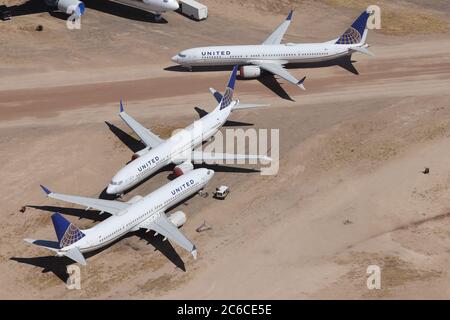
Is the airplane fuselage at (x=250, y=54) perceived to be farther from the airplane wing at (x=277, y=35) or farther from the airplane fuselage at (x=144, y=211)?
the airplane fuselage at (x=144, y=211)

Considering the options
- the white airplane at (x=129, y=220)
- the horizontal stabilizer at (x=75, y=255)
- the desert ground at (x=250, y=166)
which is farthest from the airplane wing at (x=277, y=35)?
the horizontal stabilizer at (x=75, y=255)

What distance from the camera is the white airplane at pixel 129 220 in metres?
69.1

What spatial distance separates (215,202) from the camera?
8312cm

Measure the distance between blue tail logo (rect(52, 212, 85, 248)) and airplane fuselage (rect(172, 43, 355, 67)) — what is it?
47.3 metres

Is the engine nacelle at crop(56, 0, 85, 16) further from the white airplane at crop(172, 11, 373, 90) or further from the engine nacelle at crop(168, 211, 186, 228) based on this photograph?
the engine nacelle at crop(168, 211, 186, 228)

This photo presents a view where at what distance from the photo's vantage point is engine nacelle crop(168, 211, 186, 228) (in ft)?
254

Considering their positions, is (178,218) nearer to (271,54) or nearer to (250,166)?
(250,166)

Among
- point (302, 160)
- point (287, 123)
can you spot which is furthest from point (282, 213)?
point (287, 123)

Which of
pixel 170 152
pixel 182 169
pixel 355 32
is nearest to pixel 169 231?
pixel 182 169

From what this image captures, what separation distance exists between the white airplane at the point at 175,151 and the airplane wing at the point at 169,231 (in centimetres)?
710

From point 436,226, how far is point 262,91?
3844 centimetres

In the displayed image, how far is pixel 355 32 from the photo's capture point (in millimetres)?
112750

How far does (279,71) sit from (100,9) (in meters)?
41.6
